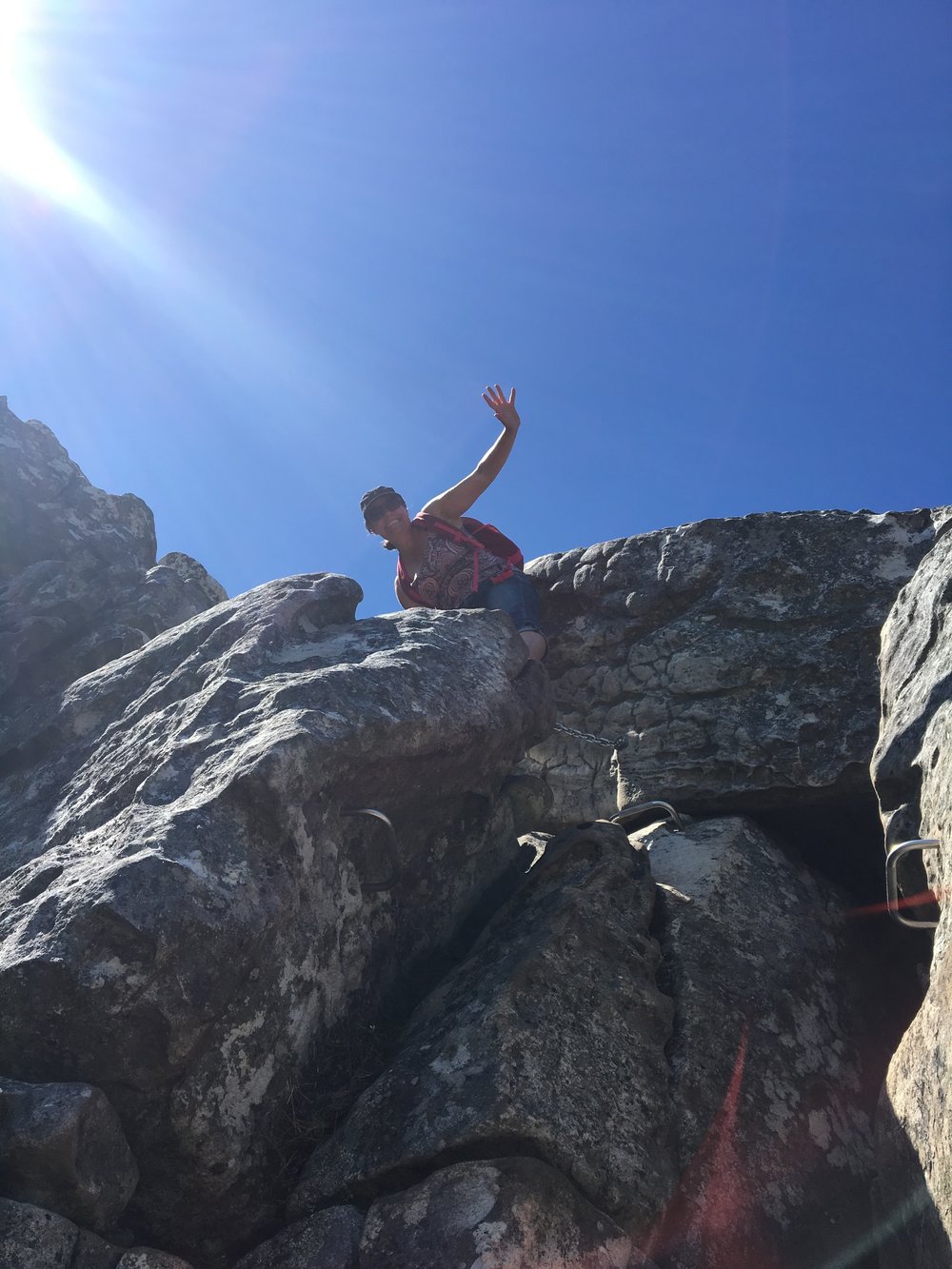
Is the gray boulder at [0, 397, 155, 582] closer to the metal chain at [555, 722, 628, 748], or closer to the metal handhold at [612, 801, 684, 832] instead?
the metal chain at [555, 722, 628, 748]

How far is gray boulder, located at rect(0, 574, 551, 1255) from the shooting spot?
3.93 meters

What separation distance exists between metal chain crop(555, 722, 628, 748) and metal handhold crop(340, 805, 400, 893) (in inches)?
88.9

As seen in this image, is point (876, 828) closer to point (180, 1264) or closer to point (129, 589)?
point (180, 1264)

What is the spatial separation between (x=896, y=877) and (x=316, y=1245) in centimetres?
303

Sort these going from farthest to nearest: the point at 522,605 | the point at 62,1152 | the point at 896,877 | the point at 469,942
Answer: the point at 522,605 < the point at 469,942 < the point at 896,877 < the point at 62,1152

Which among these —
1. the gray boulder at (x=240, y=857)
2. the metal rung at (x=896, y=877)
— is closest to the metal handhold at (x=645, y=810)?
the gray boulder at (x=240, y=857)

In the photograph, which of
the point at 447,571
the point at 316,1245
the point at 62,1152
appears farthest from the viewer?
the point at 447,571

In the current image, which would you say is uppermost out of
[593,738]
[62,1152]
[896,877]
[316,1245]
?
[593,738]

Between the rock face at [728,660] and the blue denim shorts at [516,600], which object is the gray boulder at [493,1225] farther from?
the blue denim shorts at [516,600]

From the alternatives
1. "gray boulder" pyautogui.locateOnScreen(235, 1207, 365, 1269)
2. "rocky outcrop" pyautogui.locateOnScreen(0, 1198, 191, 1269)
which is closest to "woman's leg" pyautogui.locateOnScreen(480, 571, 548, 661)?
"gray boulder" pyautogui.locateOnScreen(235, 1207, 365, 1269)

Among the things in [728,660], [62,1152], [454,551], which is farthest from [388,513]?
[62,1152]

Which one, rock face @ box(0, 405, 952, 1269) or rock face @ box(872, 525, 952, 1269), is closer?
rock face @ box(872, 525, 952, 1269)

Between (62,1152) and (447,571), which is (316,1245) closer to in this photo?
(62,1152)

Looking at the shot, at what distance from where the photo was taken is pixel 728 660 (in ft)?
22.3
